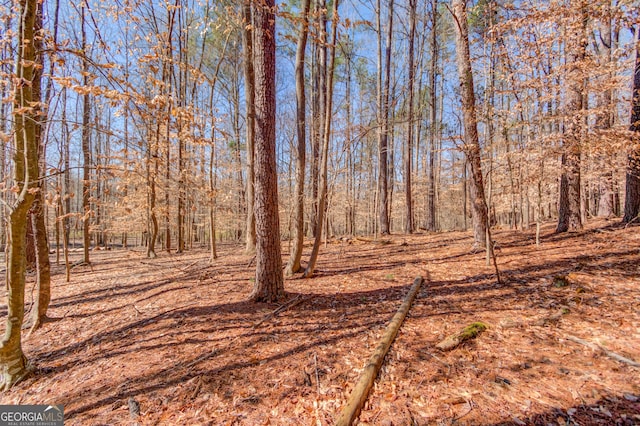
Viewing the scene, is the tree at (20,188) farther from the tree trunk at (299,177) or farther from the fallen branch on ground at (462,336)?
the fallen branch on ground at (462,336)

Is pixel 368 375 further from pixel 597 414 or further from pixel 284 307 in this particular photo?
pixel 284 307

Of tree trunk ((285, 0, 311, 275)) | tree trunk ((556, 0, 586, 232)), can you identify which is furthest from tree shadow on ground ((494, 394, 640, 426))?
tree trunk ((556, 0, 586, 232))

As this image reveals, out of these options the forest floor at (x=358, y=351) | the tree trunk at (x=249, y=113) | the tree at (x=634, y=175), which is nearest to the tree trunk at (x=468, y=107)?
the forest floor at (x=358, y=351)

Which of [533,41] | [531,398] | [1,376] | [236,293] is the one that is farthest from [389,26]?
[1,376]

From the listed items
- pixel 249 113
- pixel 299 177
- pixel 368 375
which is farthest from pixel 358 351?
pixel 249 113

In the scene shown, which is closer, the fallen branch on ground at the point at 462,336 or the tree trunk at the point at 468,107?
the fallen branch on ground at the point at 462,336

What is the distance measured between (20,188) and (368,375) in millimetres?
3955

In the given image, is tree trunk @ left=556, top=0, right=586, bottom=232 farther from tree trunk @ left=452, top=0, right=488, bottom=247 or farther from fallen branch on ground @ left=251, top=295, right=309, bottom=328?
fallen branch on ground @ left=251, top=295, right=309, bottom=328

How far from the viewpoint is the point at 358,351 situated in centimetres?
291

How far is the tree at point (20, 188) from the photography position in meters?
2.74

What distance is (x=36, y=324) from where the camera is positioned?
426cm

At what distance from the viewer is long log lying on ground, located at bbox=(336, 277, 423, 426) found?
6.66 ft

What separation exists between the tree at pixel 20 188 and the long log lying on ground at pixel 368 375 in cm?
351

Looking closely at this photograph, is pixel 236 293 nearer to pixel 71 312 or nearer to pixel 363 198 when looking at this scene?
pixel 71 312
